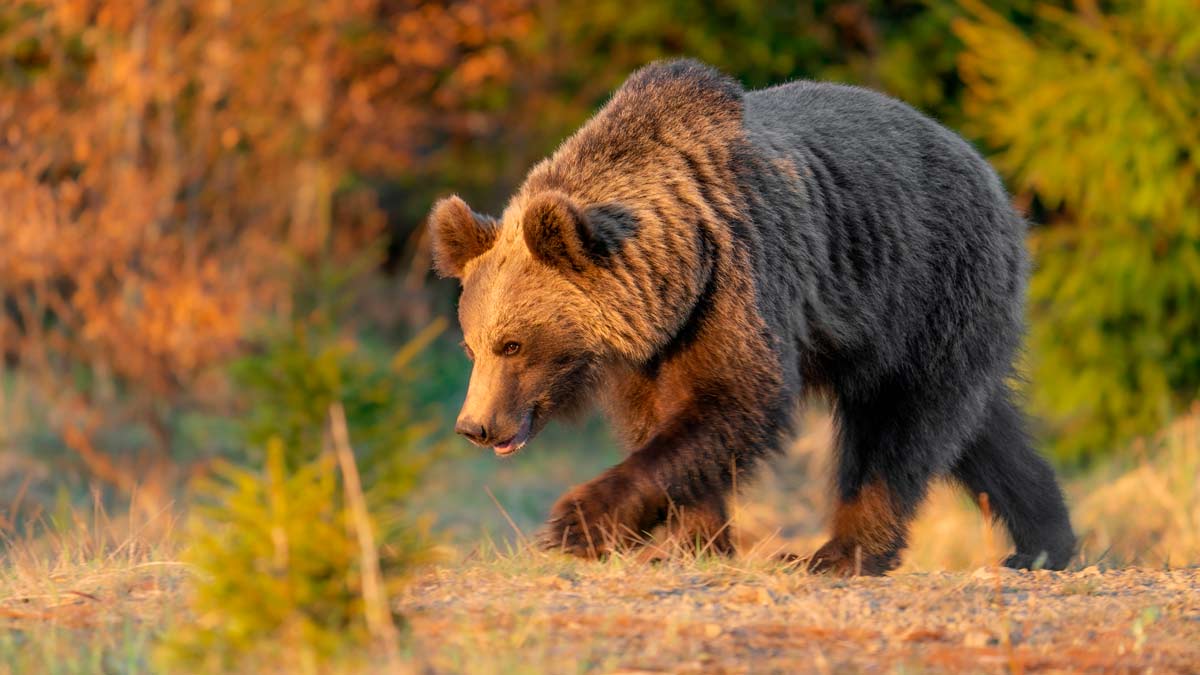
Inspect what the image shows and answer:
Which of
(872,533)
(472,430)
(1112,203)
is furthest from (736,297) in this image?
(1112,203)

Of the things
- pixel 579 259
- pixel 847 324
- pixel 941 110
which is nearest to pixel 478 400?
pixel 579 259

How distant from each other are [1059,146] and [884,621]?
8.44 metres

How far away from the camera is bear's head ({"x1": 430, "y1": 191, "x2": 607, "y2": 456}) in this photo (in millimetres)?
5867

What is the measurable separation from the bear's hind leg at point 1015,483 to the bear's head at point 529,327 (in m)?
2.18

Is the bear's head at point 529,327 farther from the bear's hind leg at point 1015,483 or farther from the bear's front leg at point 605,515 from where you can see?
the bear's hind leg at point 1015,483

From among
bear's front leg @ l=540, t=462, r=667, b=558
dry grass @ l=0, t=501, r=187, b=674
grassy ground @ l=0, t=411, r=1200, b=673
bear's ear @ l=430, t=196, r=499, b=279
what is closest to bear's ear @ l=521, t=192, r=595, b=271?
bear's ear @ l=430, t=196, r=499, b=279

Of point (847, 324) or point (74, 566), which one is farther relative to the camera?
point (847, 324)

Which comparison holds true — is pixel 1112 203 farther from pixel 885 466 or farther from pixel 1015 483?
pixel 885 466

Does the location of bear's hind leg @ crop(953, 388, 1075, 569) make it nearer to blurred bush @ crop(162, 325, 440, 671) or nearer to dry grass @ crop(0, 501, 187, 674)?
dry grass @ crop(0, 501, 187, 674)

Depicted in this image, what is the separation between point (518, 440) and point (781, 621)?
Answer: 6.11ft

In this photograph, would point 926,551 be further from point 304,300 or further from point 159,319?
point 159,319

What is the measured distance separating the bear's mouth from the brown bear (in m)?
0.02

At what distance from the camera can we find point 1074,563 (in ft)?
24.5

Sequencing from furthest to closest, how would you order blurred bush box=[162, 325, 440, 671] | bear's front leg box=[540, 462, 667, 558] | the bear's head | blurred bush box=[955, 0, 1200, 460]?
blurred bush box=[955, 0, 1200, 460] → the bear's head → bear's front leg box=[540, 462, 667, 558] → blurred bush box=[162, 325, 440, 671]
